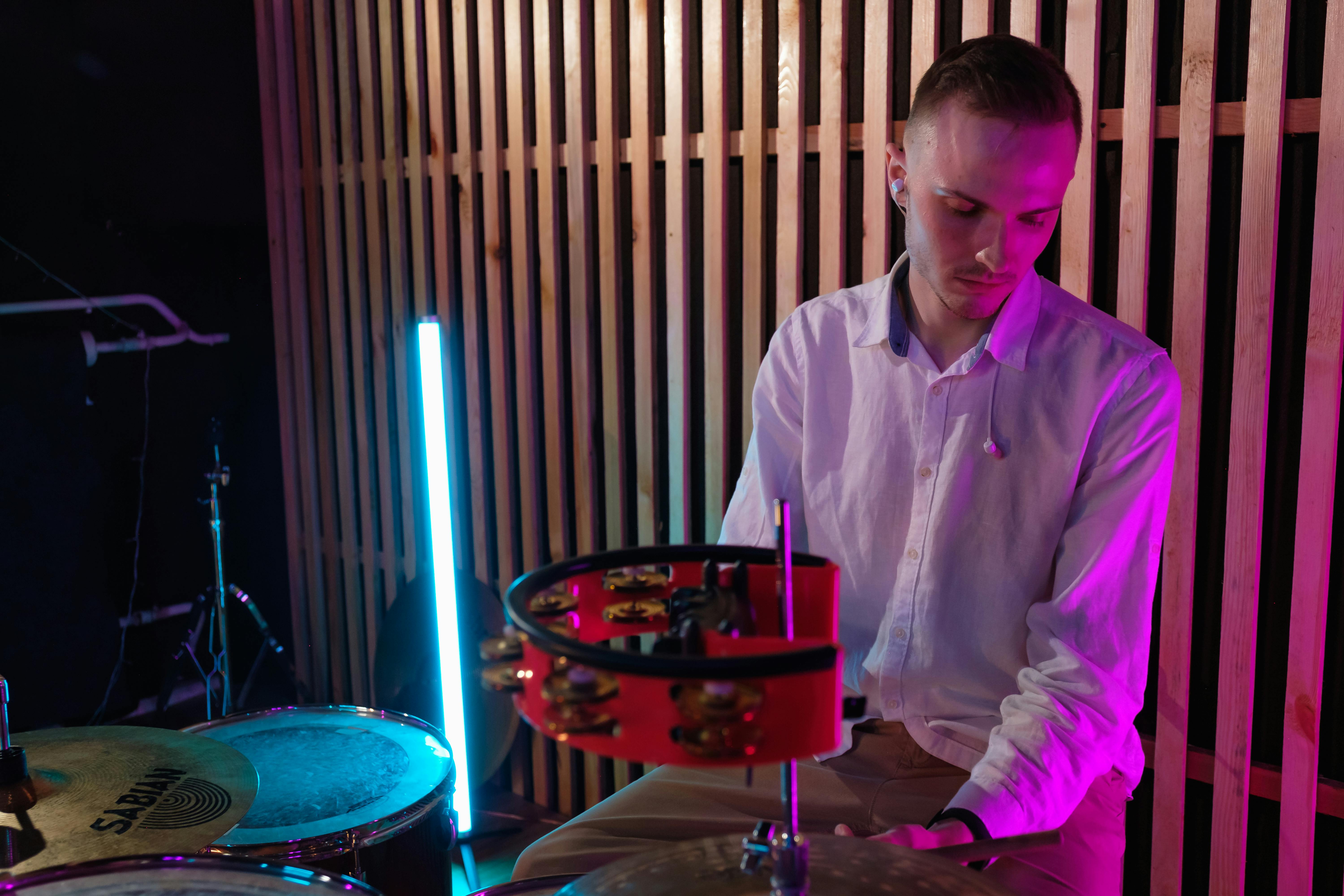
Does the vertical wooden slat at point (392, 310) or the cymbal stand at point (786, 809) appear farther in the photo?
the vertical wooden slat at point (392, 310)

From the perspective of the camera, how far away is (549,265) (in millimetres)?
2697

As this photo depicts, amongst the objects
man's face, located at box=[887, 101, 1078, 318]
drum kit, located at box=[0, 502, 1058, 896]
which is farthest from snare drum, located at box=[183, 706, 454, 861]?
man's face, located at box=[887, 101, 1078, 318]

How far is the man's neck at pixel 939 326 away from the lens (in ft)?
5.26

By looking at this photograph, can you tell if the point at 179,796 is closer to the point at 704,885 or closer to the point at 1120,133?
the point at 704,885

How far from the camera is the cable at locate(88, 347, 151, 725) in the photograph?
10.9 ft

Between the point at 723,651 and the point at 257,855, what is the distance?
114cm

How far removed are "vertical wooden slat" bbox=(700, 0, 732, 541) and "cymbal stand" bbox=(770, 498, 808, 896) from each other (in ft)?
4.81

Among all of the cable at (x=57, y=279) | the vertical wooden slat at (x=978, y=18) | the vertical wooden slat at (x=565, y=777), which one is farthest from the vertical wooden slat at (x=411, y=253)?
the vertical wooden slat at (x=978, y=18)

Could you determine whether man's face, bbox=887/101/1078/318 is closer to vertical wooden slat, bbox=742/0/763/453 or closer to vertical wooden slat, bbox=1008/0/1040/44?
vertical wooden slat, bbox=1008/0/1040/44

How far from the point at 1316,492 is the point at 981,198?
0.77m

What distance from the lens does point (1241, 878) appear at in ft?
5.99

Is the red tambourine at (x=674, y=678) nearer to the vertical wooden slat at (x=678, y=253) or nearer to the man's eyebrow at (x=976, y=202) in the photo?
the man's eyebrow at (x=976, y=202)

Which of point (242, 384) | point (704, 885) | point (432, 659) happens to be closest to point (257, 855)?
point (704, 885)

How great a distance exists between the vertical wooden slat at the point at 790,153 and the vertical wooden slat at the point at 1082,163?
0.52 meters
